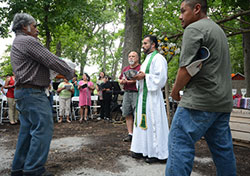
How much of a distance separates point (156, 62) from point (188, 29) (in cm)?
202

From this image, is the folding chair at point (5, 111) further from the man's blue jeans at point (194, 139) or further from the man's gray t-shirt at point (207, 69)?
the man's gray t-shirt at point (207, 69)

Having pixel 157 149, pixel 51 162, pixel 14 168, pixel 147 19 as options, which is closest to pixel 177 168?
pixel 157 149

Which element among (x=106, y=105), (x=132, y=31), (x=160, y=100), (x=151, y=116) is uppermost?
(x=132, y=31)

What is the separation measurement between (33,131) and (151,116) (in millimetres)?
1939

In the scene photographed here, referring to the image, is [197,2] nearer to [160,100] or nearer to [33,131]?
[160,100]

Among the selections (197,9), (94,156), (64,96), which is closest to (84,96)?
(64,96)

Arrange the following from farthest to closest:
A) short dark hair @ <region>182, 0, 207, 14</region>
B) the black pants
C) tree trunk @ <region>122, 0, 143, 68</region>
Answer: the black pants → tree trunk @ <region>122, 0, 143, 68</region> → short dark hair @ <region>182, 0, 207, 14</region>

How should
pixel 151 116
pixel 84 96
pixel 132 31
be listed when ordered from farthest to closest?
1. pixel 84 96
2. pixel 132 31
3. pixel 151 116

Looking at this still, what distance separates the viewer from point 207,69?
200 cm

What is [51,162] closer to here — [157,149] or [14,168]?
[14,168]

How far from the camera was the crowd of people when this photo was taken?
78.4 inches

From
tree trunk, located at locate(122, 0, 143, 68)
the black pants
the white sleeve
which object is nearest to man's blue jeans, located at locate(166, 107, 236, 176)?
the white sleeve

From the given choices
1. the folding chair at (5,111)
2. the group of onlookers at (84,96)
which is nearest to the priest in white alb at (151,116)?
the group of onlookers at (84,96)

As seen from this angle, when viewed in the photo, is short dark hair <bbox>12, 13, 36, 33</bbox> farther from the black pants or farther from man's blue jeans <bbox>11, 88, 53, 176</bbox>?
the black pants
